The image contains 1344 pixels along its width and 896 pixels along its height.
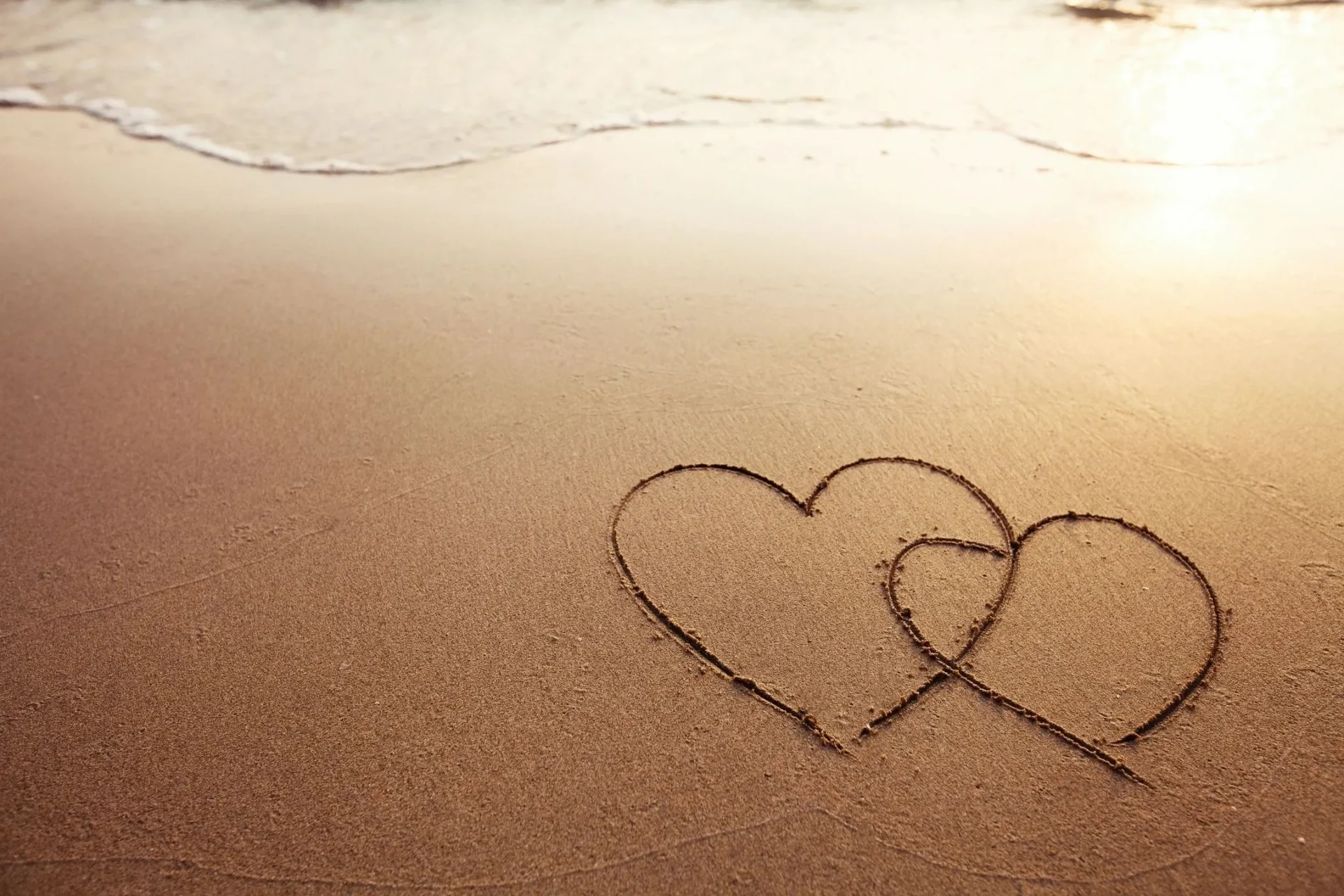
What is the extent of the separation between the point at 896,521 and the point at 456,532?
4.33ft

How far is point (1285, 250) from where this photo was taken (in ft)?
10.5

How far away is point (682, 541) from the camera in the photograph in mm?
2336

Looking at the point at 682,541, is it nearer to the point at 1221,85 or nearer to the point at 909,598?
the point at 909,598

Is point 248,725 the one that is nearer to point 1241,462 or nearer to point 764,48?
point 1241,462

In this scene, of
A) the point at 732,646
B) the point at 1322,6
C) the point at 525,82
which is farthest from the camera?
the point at 1322,6

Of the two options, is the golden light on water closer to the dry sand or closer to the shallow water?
the shallow water

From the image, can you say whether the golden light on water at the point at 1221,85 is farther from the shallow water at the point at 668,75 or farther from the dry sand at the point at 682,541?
the dry sand at the point at 682,541

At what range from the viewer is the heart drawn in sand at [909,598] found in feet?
6.43

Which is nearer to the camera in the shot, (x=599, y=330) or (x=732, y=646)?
(x=732, y=646)

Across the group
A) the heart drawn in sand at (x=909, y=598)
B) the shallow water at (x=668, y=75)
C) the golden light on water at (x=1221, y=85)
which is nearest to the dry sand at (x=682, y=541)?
the heart drawn in sand at (x=909, y=598)

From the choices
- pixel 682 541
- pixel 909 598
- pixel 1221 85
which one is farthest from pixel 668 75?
pixel 909 598

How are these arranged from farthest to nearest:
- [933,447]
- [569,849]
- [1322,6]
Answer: [1322,6] → [933,447] → [569,849]

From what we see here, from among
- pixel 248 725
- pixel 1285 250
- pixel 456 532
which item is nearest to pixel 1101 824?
pixel 456 532

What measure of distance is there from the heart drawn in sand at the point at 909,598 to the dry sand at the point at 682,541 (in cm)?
1
